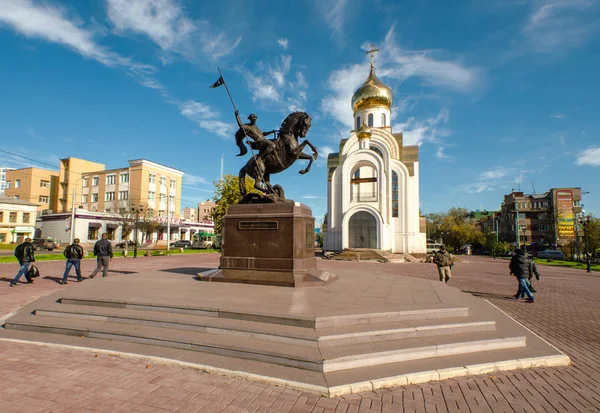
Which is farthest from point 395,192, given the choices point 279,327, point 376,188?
point 279,327

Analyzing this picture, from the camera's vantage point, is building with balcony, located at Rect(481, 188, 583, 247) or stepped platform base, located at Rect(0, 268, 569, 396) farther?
building with balcony, located at Rect(481, 188, 583, 247)

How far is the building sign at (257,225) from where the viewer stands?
8.15 m

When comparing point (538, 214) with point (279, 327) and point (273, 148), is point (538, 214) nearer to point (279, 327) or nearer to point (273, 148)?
point (273, 148)

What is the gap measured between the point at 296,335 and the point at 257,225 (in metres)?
4.15

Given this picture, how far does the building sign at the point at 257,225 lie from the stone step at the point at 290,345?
3598 millimetres

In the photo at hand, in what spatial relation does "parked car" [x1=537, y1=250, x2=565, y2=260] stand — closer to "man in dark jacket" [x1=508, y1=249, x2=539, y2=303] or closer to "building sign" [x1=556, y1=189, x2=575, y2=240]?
"building sign" [x1=556, y1=189, x2=575, y2=240]

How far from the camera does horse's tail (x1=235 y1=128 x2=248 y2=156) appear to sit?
9.19 metres

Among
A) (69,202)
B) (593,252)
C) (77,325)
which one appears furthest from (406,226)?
(69,202)

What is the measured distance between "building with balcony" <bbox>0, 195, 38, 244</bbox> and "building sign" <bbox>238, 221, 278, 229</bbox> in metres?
54.5

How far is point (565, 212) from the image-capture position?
53219mm

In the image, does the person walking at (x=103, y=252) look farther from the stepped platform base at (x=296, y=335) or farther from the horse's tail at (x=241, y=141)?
the horse's tail at (x=241, y=141)

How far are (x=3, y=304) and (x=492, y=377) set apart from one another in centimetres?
1068

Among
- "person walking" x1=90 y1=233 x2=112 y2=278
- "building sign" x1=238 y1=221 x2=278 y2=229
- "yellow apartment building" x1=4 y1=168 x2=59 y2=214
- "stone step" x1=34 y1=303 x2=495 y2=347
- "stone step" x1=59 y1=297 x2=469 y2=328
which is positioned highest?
"yellow apartment building" x1=4 y1=168 x2=59 y2=214

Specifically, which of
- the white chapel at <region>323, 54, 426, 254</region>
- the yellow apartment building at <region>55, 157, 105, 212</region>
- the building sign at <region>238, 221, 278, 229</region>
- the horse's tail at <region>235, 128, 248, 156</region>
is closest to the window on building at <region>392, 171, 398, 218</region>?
the white chapel at <region>323, 54, 426, 254</region>
